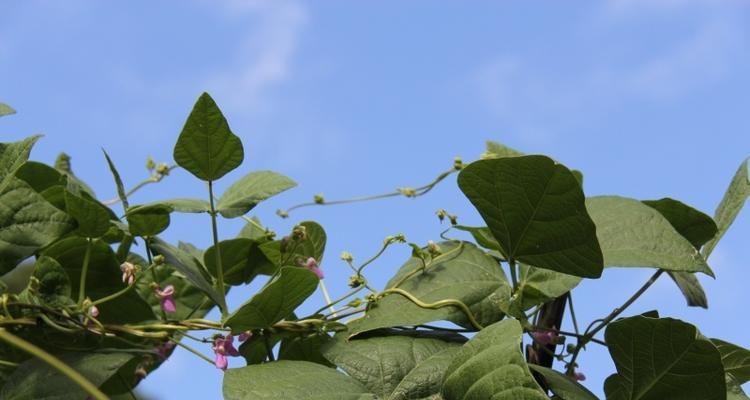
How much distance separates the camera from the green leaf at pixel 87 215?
0.82 m

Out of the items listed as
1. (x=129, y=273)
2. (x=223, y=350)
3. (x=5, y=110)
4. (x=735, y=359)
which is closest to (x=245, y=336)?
(x=223, y=350)

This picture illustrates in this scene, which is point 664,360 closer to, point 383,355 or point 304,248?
point 383,355

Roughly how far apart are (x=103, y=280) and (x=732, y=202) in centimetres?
65

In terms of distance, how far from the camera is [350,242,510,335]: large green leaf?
825 millimetres

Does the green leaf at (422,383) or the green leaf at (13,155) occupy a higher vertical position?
the green leaf at (13,155)

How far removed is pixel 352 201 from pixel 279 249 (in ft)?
1.09

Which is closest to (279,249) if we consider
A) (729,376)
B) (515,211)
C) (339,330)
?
(339,330)

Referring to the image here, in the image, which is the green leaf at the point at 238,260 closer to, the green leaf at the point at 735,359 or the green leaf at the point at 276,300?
the green leaf at the point at 276,300

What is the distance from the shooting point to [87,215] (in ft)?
2.73

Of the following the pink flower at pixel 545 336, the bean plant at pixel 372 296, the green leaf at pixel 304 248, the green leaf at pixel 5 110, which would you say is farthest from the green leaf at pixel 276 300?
the green leaf at pixel 5 110

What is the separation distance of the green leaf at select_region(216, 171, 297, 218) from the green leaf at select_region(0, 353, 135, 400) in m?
0.19

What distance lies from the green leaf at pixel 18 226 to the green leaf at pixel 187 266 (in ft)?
0.37

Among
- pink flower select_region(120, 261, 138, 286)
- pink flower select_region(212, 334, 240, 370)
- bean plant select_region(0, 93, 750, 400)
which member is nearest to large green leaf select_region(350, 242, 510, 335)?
bean plant select_region(0, 93, 750, 400)

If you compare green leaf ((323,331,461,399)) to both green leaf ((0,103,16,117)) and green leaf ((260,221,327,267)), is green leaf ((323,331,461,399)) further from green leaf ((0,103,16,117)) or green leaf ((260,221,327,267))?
green leaf ((0,103,16,117))
